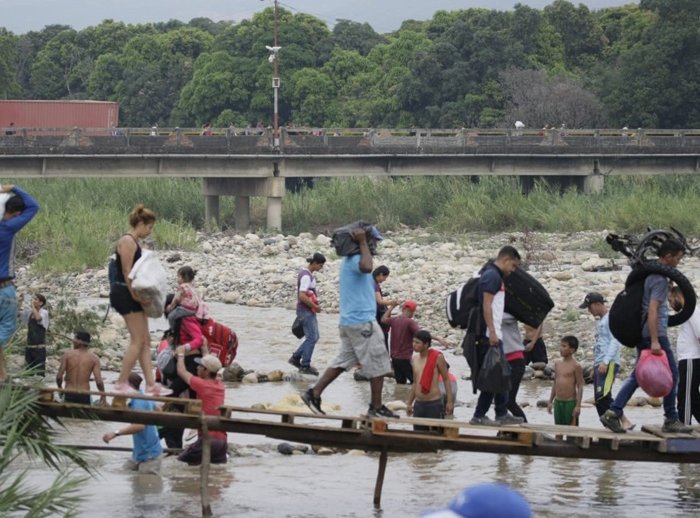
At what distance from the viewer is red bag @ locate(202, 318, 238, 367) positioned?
512 inches

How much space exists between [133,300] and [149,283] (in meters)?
0.30

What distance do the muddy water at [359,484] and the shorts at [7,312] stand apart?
4.04 feet

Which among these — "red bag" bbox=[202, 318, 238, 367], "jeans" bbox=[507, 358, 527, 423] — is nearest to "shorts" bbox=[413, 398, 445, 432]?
"jeans" bbox=[507, 358, 527, 423]

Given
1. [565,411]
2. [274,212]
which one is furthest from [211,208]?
[565,411]

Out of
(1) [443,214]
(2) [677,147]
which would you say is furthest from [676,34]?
(1) [443,214]

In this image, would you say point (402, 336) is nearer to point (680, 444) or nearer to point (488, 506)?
point (680, 444)

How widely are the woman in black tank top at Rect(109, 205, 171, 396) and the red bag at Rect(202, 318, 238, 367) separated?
3.68ft

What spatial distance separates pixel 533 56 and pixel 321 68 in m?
10.9

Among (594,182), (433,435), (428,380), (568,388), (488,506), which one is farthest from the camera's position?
(594,182)

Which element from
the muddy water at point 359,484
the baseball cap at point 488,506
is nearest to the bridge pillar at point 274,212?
the muddy water at point 359,484

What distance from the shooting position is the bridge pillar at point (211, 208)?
52.0 metres

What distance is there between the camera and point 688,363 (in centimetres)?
1220

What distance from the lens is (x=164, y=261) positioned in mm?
40188

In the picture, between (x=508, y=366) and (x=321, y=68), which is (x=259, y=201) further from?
(x=508, y=366)
